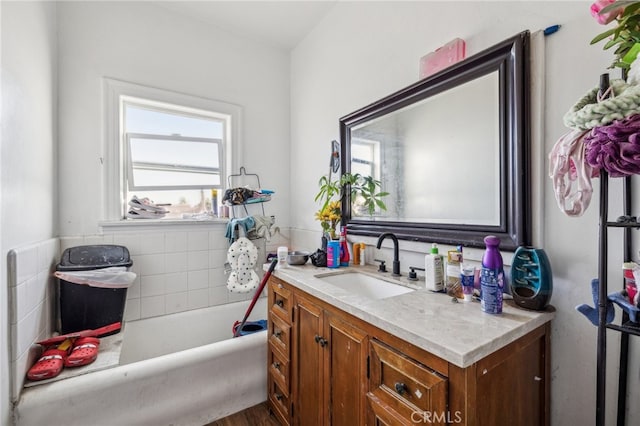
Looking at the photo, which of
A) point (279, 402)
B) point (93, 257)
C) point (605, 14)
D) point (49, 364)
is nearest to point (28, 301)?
point (49, 364)

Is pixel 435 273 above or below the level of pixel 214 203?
below

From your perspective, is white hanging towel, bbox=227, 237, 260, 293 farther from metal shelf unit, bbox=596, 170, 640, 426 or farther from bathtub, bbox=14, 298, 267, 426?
metal shelf unit, bbox=596, 170, 640, 426

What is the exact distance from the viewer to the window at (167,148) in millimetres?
2094

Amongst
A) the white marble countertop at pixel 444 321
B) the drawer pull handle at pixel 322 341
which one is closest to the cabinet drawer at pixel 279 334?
the drawer pull handle at pixel 322 341

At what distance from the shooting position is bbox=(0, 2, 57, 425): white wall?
1.17 m

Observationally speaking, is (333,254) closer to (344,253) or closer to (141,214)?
(344,253)

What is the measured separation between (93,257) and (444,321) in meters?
2.20

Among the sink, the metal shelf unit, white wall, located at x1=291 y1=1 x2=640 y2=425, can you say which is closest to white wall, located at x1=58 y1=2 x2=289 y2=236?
white wall, located at x1=291 y1=1 x2=640 y2=425

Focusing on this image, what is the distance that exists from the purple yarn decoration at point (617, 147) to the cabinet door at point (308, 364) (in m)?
1.04

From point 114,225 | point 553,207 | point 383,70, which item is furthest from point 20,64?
point 553,207

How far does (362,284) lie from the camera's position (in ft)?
5.23

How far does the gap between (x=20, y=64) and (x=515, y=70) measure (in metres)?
2.26

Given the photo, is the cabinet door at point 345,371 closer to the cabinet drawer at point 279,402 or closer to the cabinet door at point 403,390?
the cabinet door at point 403,390

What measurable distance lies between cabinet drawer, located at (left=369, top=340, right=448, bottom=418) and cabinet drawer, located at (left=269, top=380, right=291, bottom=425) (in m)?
0.78
